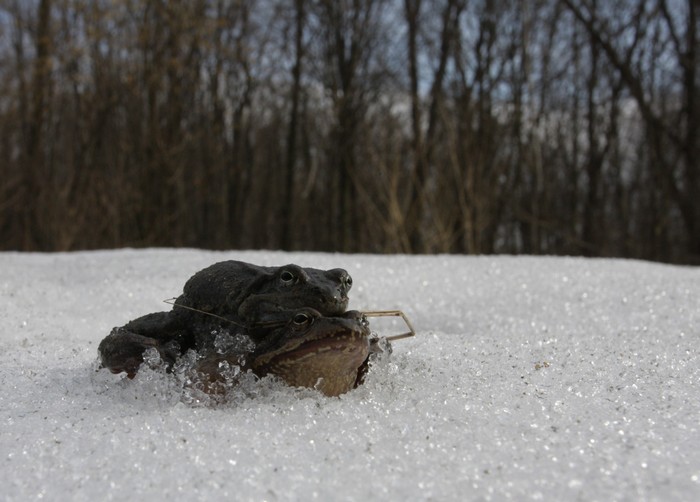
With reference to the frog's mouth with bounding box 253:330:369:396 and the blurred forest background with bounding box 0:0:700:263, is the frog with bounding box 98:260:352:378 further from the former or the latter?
the blurred forest background with bounding box 0:0:700:263

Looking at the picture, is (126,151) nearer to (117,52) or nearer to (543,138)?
(117,52)

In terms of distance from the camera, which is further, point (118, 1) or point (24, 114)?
point (24, 114)

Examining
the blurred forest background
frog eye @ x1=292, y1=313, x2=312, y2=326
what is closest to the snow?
frog eye @ x1=292, y1=313, x2=312, y2=326

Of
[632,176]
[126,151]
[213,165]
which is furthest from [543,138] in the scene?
[126,151]

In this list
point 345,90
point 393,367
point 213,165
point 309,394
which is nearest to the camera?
point 309,394

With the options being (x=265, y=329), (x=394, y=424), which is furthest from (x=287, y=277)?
(x=394, y=424)

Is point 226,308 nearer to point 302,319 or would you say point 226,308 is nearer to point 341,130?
point 302,319
